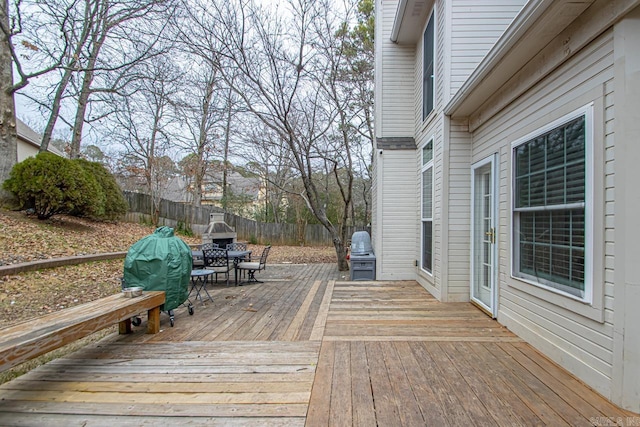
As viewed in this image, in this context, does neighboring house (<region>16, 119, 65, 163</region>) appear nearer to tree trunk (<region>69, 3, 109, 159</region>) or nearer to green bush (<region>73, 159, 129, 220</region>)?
tree trunk (<region>69, 3, 109, 159</region>)

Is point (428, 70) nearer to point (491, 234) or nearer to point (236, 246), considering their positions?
point (491, 234)

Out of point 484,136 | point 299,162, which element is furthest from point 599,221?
point 299,162

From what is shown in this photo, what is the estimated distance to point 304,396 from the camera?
215 centimetres

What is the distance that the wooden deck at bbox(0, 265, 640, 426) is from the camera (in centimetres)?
194

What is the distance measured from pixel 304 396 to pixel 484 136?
12.4 feet

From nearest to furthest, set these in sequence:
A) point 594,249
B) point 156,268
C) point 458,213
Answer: point 594,249
point 156,268
point 458,213

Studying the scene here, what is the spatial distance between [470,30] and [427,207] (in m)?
2.73

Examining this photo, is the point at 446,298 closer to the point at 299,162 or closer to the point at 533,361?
the point at 533,361

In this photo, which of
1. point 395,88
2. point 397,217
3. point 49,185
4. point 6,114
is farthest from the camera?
point 6,114

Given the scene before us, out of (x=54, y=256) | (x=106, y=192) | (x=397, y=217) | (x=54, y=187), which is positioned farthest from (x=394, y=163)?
(x=106, y=192)

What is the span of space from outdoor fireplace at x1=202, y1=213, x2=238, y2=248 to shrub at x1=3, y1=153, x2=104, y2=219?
11.4ft

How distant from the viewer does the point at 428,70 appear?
5535 mm

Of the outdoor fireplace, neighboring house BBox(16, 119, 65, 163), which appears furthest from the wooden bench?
neighboring house BBox(16, 119, 65, 163)

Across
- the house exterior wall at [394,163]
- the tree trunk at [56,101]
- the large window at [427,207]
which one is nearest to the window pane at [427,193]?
the large window at [427,207]
